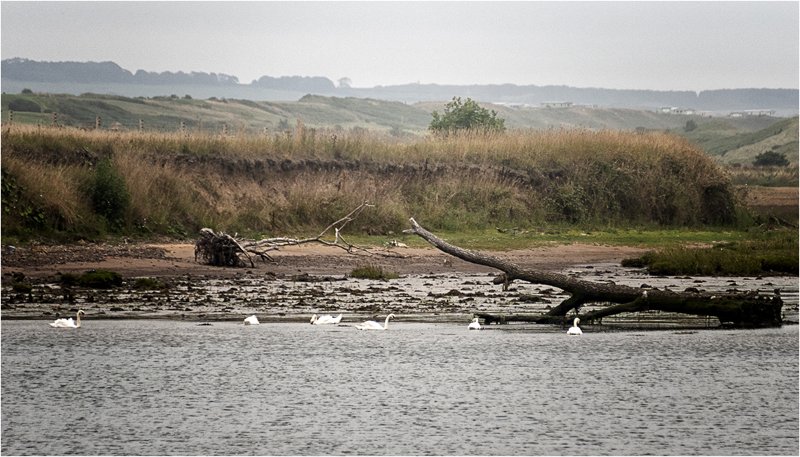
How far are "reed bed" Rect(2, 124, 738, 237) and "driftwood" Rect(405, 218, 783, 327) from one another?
1406 centimetres

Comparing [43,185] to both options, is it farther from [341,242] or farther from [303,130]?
[303,130]

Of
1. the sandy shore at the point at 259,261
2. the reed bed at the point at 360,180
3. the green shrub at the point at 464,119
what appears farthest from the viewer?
the green shrub at the point at 464,119

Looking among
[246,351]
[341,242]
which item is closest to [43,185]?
[341,242]

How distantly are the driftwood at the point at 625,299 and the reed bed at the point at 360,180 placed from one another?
1406cm

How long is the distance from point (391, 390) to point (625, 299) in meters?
5.56

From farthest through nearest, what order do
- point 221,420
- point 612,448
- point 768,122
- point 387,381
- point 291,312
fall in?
point 768,122 → point 291,312 → point 387,381 → point 221,420 → point 612,448

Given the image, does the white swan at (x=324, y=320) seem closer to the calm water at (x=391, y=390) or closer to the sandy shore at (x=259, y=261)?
the calm water at (x=391, y=390)

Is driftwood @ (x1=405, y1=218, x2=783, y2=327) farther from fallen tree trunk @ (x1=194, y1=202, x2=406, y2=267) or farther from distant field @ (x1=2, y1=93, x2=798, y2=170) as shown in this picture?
distant field @ (x1=2, y1=93, x2=798, y2=170)

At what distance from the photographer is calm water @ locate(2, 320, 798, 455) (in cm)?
1738

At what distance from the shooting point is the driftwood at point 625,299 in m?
23.7

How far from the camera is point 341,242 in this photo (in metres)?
37.7

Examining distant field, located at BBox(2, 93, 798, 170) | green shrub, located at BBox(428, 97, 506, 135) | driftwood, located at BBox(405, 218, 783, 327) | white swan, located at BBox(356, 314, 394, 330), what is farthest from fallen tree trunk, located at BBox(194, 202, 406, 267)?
distant field, located at BBox(2, 93, 798, 170)

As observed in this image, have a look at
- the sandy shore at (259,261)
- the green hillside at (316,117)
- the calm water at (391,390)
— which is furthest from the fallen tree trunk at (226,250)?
the green hillside at (316,117)

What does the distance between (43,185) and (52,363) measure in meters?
13.9
